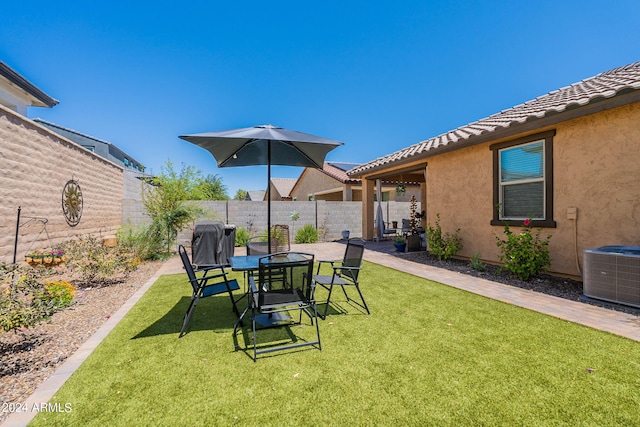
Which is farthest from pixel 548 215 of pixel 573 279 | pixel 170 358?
pixel 170 358

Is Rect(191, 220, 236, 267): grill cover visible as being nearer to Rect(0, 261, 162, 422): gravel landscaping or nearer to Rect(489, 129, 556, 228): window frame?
Rect(0, 261, 162, 422): gravel landscaping

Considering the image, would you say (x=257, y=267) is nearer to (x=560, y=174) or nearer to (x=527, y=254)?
(x=527, y=254)

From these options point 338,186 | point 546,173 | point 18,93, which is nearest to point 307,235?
point 338,186

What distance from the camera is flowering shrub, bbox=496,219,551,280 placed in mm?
5535

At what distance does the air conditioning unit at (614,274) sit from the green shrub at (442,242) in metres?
3.37

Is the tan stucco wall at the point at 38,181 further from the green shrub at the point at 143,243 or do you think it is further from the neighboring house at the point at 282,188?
the neighboring house at the point at 282,188

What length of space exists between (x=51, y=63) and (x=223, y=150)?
11.4 meters

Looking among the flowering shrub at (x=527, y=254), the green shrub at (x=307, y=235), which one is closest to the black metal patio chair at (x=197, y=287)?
the flowering shrub at (x=527, y=254)

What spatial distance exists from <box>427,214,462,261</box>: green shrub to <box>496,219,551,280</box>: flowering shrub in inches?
75.7

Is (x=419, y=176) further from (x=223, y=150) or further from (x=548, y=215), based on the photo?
(x=223, y=150)

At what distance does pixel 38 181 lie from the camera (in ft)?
21.9

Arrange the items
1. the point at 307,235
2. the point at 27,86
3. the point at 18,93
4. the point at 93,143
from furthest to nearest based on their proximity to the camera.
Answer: the point at 93,143 < the point at 307,235 < the point at 18,93 < the point at 27,86

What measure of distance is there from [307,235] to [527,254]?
366 inches

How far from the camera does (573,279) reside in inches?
216
